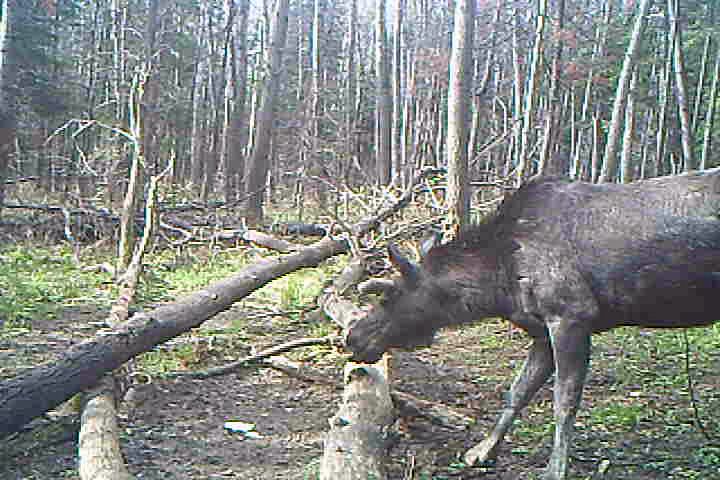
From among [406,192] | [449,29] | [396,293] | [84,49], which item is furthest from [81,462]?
[449,29]

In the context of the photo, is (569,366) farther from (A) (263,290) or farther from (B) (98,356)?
(A) (263,290)

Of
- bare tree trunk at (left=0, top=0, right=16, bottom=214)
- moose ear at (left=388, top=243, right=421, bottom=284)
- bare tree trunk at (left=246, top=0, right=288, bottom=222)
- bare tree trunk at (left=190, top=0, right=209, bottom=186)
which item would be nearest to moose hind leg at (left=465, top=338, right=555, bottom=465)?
moose ear at (left=388, top=243, right=421, bottom=284)

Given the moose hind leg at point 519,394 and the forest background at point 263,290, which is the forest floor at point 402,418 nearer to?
the forest background at point 263,290

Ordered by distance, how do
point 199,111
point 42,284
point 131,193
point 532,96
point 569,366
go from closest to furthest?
point 569,366 < point 532,96 < point 131,193 < point 42,284 < point 199,111

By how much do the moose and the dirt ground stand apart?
0.36 meters

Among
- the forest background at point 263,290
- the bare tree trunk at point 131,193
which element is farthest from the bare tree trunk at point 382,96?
the bare tree trunk at point 131,193

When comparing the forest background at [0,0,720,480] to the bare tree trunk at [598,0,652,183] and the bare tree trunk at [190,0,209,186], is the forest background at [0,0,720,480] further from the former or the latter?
the bare tree trunk at [190,0,209,186]

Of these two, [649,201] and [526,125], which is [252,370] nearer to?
[649,201]

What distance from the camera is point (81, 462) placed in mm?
4641

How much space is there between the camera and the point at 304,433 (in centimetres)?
614

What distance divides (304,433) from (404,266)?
5.15ft

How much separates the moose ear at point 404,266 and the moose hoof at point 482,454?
1444mm

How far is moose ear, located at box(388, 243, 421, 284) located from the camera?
243 inches

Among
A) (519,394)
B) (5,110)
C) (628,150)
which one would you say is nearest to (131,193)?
(5,110)
